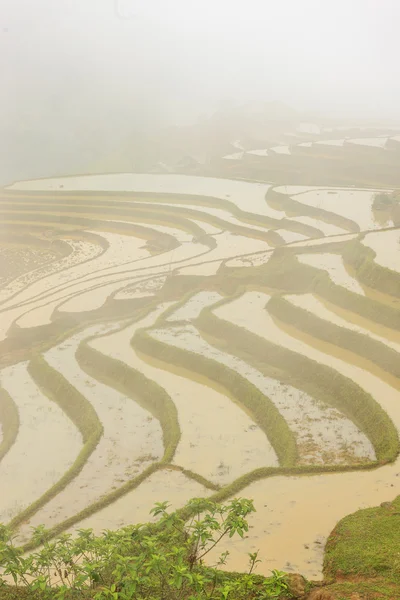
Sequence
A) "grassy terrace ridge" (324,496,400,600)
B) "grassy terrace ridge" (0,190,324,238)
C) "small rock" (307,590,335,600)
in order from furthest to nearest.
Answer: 1. "grassy terrace ridge" (0,190,324,238)
2. "grassy terrace ridge" (324,496,400,600)
3. "small rock" (307,590,335,600)

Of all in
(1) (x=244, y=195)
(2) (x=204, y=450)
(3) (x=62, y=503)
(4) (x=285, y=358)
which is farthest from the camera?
(1) (x=244, y=195)

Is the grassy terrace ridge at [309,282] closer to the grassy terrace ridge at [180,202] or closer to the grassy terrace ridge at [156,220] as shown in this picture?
the grassy terrace ridge at [180,202]

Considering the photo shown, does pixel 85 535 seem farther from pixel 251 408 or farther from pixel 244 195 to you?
pixel 244 195

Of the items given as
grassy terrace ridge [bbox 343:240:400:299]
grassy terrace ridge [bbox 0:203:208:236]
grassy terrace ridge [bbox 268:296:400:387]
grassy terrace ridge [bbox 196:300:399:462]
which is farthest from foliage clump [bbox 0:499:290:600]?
grassy terrace ridge [bbox 0:203:208:236]

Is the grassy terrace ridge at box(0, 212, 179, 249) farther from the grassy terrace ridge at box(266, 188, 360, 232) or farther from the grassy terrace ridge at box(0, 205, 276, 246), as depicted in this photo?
the grassy terrace ridge at box(266, 188, 360, 232)

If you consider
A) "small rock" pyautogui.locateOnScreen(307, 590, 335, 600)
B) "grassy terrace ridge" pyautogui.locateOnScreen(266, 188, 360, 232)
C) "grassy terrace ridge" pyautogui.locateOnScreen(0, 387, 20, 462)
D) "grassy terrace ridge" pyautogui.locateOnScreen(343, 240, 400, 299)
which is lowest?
"small rock" pyautogui.locateOnScreen(307, 590, 335, 600)

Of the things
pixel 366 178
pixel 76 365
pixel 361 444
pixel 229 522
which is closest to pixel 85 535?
pixel 229 522

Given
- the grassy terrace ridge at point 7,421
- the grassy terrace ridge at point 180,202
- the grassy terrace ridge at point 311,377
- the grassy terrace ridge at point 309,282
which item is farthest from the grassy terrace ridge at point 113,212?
the grassy terrace ridge at point 7,421
